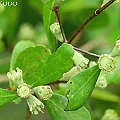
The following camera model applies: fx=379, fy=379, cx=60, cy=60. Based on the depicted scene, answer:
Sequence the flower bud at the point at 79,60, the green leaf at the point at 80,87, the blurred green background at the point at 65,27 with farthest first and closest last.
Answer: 1. the blurred green background at the point at 65,27
2. the flower bud at the point at 79,60
3. the green leaf at the point at 80,87

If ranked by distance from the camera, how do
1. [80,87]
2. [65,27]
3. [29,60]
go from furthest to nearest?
[65,27]
[29,60]
[80,87]

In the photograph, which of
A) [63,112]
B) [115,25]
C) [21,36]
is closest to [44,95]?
[63,112]

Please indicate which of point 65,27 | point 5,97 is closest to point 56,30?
point 5,97

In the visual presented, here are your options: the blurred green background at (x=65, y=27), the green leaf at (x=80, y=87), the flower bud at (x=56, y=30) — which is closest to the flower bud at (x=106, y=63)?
the green leaf at (x=80, y=87)

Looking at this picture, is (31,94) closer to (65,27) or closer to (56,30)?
(56,30)

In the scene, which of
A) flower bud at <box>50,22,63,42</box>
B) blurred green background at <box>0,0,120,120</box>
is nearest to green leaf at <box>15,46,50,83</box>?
flower bud at <box>50,22,63,42</box>

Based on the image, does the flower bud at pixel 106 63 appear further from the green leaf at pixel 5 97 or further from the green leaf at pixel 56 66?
the green leaf at pixel 5 97

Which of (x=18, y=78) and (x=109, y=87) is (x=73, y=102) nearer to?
(x=18, y=78)
